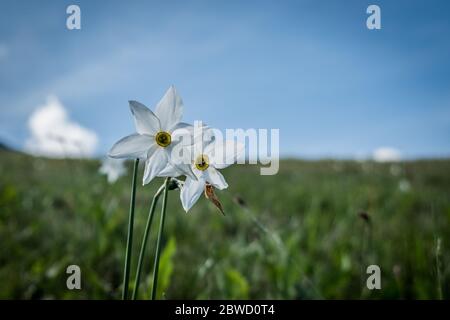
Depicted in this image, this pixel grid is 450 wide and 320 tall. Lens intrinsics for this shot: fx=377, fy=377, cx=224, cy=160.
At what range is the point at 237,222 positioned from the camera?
12.9ft

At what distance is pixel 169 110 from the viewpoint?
81 cm

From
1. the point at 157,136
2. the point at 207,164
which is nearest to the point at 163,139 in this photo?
the point at 157,136

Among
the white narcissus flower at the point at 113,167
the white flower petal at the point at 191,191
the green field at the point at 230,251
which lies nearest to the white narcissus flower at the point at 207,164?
the white flower petal at the point at 191,191

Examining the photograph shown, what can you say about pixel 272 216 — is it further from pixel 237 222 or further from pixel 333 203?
pixel 333 203

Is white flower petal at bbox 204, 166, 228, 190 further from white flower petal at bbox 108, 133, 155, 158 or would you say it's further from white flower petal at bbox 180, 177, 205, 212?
white flower petal at bbox 108, 133, 155, 158

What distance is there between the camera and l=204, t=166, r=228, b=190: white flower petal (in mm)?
823

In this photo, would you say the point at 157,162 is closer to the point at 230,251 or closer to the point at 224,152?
the point at 224,152

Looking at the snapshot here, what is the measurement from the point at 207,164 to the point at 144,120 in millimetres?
173

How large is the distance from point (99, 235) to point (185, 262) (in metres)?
0.73

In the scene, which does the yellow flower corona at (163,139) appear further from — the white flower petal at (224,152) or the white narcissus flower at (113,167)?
the white narcissus flower at (113,167)

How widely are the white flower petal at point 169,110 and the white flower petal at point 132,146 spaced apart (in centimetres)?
A: 5

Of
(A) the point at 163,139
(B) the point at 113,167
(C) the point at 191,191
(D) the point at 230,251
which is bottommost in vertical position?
(D) the point at 230,251

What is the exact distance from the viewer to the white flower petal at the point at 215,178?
0.82 m
